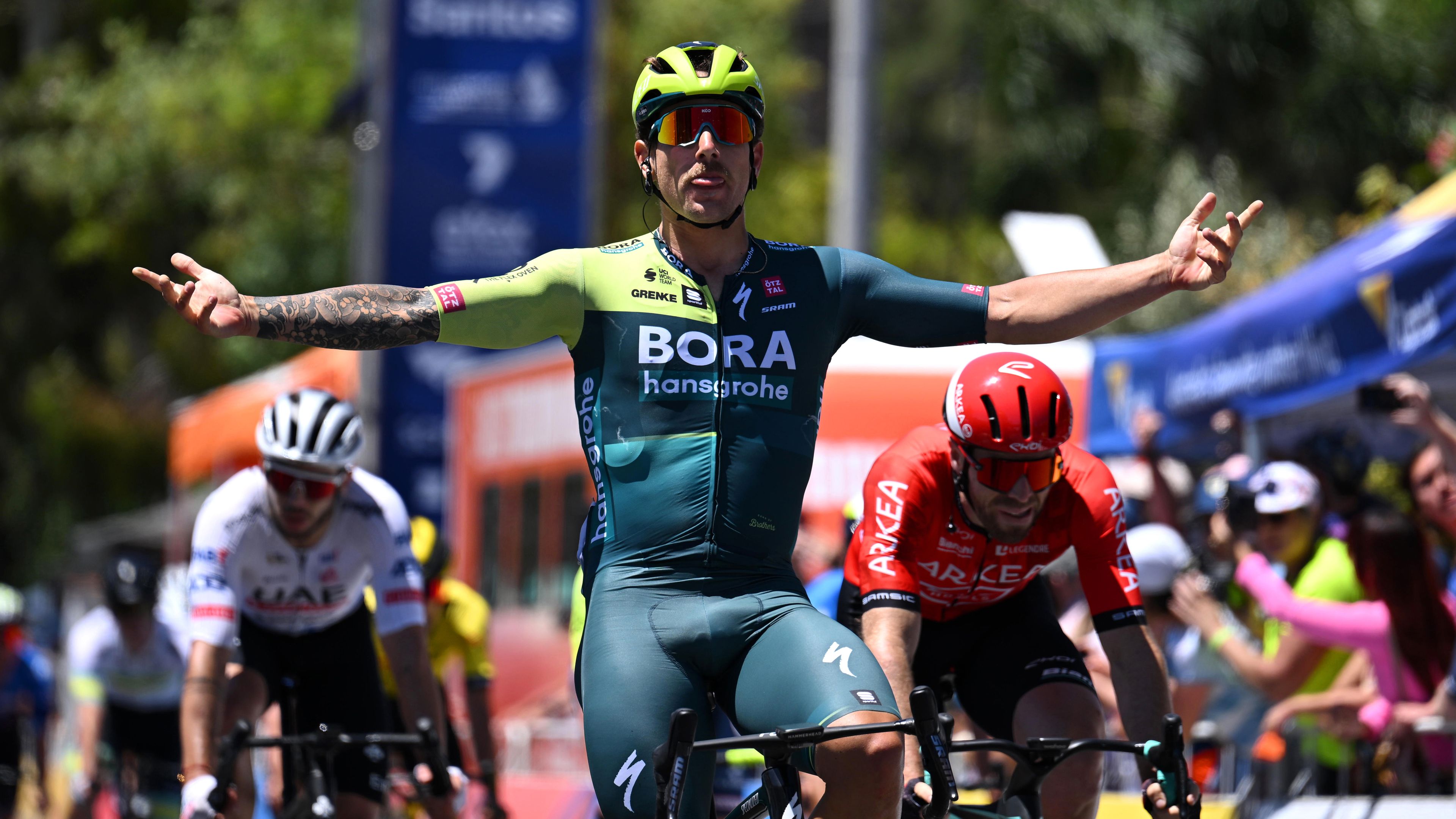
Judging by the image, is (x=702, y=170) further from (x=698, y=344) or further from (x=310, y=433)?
(x=310, y=433)

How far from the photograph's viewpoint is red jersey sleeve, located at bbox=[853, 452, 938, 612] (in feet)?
16.9

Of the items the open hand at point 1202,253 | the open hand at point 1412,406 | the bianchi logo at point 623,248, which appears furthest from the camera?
the open hand at point 1412,406

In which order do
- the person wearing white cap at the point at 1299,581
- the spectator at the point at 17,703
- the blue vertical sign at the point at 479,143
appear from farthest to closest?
the blue vertical sign at the point at 479,143
the spectator at the point at 17,703
the person wearing white cap at the point at 1299,581

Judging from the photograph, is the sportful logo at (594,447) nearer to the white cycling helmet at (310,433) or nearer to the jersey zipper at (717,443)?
the jersey zipper at (717,443)

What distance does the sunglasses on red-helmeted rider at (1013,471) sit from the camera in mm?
5105

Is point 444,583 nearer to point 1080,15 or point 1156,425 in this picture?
point 1156,425

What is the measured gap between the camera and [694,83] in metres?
4.42

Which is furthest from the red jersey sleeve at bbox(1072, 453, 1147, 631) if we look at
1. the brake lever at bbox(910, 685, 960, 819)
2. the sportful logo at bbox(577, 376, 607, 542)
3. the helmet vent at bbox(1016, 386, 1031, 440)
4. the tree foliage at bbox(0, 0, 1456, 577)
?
the tree foliage at bbox(0, 0, 1456, 577)

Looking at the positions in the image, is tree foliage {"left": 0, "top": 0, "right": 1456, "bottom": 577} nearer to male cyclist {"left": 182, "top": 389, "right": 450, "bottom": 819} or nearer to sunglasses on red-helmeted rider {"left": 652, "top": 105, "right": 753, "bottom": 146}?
male cyclist {"left": 182, "top": 389, "right": 450, "bottom": 819}

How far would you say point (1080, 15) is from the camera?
25.8m

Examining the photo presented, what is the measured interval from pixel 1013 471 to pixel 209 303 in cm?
231

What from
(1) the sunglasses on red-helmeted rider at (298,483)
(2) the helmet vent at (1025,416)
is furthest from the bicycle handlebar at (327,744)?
(2) the helmet vent at (1025,416)

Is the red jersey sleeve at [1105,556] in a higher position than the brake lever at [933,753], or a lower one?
higher

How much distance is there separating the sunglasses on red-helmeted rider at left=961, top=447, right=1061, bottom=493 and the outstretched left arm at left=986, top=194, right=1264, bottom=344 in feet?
2.00
